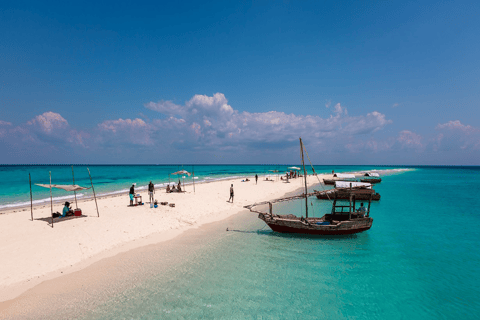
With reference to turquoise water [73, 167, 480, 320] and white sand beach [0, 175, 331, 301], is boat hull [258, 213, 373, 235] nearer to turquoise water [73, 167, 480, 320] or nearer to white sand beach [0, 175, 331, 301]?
turquoise water [73, 167, 480, 320]

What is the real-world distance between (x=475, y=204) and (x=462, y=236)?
790 inches

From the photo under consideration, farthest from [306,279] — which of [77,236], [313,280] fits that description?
[77,236]

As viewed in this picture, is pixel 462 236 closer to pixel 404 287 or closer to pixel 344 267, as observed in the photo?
pixel 404 287

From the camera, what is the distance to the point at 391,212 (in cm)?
2519

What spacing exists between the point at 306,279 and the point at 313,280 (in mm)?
331

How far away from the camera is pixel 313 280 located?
10375 mm

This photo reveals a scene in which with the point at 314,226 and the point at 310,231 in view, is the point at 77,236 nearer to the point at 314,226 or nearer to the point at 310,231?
the point at 310,231

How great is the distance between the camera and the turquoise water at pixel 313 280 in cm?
832

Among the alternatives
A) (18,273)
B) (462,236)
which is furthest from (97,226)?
(462,236)

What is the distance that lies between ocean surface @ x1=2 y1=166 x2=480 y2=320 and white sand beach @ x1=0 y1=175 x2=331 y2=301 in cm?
317

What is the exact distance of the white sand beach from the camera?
1018 centimetres

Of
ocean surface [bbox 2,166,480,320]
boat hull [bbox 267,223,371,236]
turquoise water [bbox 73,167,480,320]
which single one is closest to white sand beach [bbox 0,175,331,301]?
ocean surface [bbox 2,166,480,320]

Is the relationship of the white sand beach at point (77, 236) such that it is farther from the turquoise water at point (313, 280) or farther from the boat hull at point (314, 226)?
the boat hull at point (314, 226)

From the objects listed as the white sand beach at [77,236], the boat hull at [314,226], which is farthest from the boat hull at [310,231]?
the white sand beach at [77,236]
